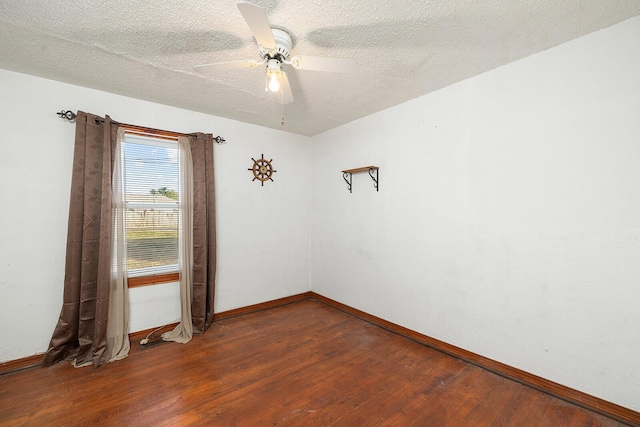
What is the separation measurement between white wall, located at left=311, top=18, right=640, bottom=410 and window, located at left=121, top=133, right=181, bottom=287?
92.7 inches

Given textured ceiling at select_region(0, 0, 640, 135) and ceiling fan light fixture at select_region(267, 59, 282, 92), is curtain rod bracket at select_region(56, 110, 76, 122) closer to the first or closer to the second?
textured ceiling at select_region(0, 0, 640, 135)

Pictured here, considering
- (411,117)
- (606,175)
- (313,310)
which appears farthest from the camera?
(313,310)

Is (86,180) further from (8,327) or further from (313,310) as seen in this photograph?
(313,310)

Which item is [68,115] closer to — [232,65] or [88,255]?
[88,255]

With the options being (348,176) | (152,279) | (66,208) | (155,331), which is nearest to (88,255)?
(66,208)

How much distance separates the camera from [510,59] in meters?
2.04

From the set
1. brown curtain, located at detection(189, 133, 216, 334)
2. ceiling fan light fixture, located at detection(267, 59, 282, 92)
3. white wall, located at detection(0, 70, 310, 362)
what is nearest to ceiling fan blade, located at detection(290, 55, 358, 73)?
ceiling fan light fixture, located at detection(267, 59, 282, 92)

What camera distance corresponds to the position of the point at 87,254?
7.74 feet

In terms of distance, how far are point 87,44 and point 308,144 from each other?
107 inches

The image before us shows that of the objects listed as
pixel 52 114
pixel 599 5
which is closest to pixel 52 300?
pixel 52 114

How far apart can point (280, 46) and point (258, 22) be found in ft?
1.60

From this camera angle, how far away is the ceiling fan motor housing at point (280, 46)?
5.43 ft

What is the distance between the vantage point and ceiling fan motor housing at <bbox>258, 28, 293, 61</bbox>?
5.43ft

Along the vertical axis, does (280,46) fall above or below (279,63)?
above
